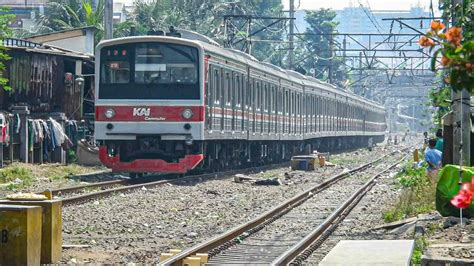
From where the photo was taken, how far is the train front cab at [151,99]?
75.3 feet

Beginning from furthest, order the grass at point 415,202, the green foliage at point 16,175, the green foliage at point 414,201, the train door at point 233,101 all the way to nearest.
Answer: the train door at point 233,101 → the green foliage at point 16,175 → the green foliage at point 414,201 → the grass at point 415,202

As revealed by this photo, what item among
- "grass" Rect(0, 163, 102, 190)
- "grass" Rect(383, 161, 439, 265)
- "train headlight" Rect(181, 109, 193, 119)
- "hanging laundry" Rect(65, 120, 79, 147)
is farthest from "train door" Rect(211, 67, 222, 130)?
"hanging laundry" Rect(65, 120, 79, 147)

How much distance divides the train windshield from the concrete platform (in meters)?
13.7

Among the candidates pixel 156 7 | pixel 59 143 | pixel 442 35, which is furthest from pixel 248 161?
pixel 156 7

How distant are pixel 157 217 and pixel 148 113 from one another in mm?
7660

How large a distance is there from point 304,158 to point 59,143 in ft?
26.7

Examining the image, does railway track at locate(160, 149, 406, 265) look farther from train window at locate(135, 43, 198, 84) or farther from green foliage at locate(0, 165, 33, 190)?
green foliage at locate(0, 165, 33, 190)

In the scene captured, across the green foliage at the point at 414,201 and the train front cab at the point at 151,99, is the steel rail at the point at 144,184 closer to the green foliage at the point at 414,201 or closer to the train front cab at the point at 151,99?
the train front cab at the point at 151,99

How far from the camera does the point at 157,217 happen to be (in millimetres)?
15617

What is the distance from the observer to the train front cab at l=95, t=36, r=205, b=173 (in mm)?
22938

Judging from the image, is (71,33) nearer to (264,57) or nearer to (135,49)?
(135,49)

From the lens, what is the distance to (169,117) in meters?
23.0

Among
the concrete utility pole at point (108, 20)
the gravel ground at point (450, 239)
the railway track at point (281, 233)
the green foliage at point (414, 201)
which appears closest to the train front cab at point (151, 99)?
the railway track at point (281, 233)

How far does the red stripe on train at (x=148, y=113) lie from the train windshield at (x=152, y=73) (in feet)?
0.77
